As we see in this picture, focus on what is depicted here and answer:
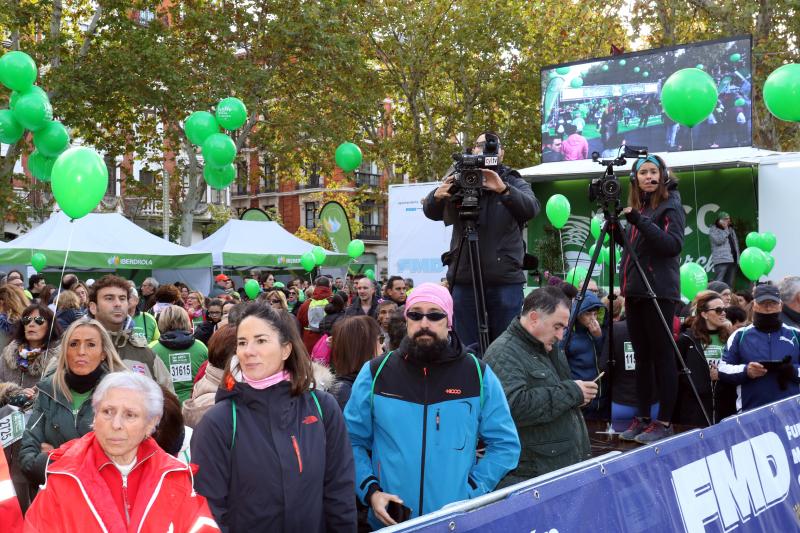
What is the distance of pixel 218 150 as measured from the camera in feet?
37.8

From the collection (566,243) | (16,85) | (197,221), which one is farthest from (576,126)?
(197,221)

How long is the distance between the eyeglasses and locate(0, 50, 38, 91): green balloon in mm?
7862

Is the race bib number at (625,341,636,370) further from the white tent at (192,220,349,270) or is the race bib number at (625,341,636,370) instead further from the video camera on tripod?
the white tent at (192,220,349,270)

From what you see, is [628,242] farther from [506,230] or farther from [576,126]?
[576,126]

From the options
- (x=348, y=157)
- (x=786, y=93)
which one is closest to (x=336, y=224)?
(x=348, y=157)

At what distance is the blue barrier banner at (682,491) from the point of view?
289cm

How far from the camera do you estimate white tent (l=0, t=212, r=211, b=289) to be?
1672 cm

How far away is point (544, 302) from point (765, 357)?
104 inches

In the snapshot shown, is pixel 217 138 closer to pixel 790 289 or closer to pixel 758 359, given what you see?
pixel 790 289

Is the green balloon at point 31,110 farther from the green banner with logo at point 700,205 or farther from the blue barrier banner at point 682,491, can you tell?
the green banner with logo at point 700,205

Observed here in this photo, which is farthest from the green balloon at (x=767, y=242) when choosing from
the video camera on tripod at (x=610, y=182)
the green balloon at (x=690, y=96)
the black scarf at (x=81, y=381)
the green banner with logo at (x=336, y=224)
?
the black scarf at (x=81, y=381)

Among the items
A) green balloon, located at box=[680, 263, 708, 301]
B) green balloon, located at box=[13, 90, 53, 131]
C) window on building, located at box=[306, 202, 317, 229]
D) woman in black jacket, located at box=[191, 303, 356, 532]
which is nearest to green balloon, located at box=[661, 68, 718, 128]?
green balloon, located at box=[680, 263, 708, 301]

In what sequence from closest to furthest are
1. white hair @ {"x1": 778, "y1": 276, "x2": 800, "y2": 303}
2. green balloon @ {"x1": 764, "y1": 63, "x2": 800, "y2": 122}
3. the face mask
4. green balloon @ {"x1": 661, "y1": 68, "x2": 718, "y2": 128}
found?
1. the face mask
2. white hair @ {"x1": 778, "y1": 276, "x2": 800, "y2": 303}
3. green balloon @ {"x1": 764, "y1": 63, "x2": 800, "y2": 122}
4. green balloon @ {"x1": 661, "y1": 68, "x2": 718, "y2": 128}

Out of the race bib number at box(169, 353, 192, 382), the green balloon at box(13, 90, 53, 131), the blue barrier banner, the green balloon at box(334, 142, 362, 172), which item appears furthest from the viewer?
the green balloon at box(334, 142, 362, 172)
